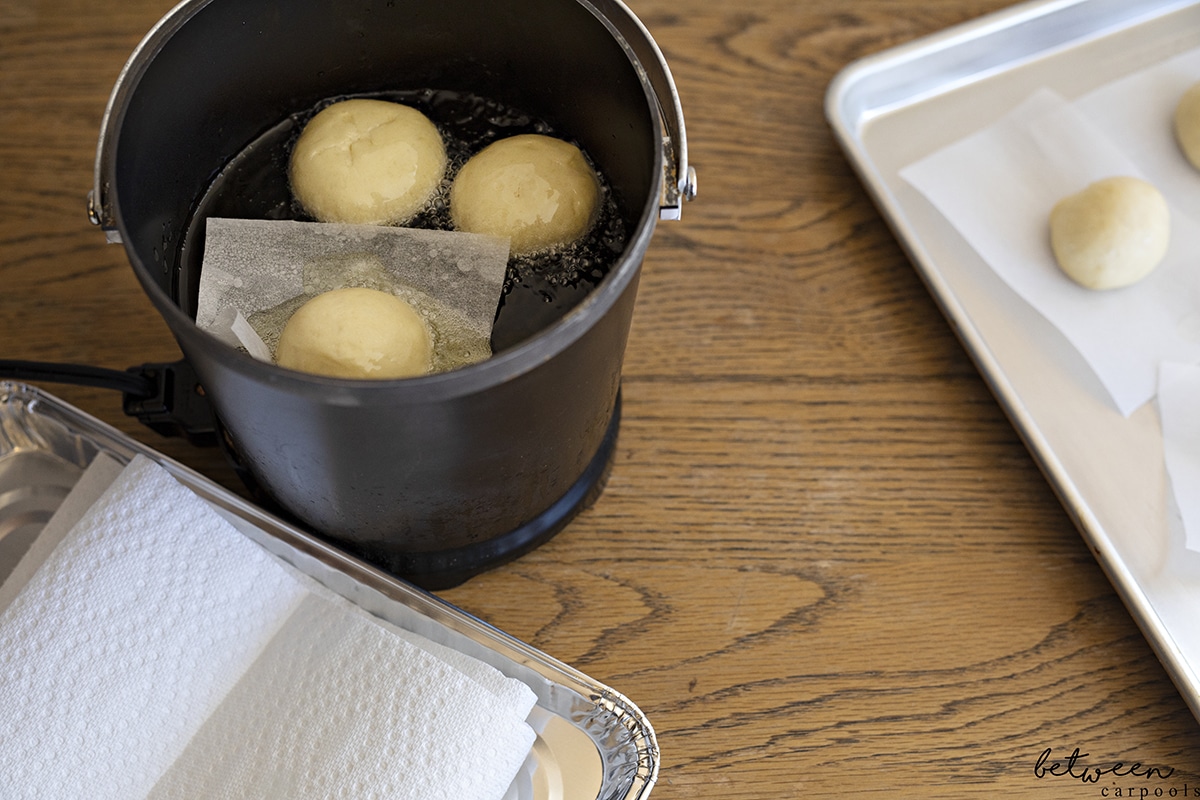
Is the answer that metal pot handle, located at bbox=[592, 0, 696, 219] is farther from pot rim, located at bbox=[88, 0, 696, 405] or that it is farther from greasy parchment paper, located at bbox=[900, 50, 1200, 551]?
greasy parchment paper, located at bbox=[900, 50, 1200, 551]

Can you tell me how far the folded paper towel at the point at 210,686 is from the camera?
46 cm

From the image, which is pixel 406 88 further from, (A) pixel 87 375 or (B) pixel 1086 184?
(B) pixel 1086 184

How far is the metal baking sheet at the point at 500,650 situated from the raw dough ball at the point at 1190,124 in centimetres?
63

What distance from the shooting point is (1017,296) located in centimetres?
72

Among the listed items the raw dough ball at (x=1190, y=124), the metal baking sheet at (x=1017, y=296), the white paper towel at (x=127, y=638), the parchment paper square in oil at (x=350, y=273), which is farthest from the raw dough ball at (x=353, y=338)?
the raw dough ball at (x=1190, y=124)

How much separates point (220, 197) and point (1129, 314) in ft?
2.12

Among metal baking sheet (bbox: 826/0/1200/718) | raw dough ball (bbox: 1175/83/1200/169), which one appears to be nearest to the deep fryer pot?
metal baking sheet (bbox: 826/0/1200/718)

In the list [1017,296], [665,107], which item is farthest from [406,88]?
[1017,296]

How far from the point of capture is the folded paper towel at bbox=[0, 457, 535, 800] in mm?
459

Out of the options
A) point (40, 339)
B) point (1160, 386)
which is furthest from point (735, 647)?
point (40, 339)

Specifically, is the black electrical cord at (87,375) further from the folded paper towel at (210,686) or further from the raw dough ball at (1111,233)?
the raw dough ball at (1111,233)

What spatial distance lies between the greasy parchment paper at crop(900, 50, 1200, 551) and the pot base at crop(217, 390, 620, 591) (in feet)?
1.19

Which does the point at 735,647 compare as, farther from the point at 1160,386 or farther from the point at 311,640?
the point at 1160,386

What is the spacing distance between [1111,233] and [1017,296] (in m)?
0.08
